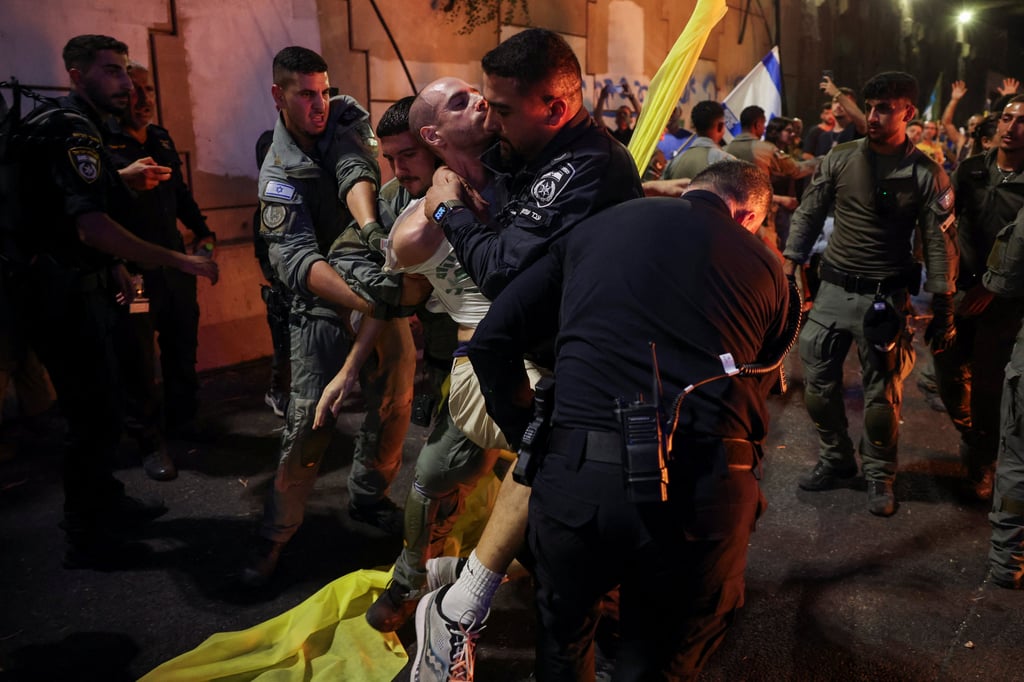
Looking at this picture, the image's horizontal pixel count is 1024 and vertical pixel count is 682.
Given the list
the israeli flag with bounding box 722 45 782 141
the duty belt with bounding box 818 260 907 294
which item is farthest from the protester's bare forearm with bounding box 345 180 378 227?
the israeli flag with bounding box 722 45 782 141

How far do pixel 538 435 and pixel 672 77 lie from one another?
214 cm

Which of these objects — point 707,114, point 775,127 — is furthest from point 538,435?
point 775,127

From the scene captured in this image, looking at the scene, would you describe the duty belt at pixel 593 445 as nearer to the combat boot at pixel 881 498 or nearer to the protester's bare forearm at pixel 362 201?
the protester's bare forearm at pixel 362 201

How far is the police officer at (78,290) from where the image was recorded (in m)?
3.38

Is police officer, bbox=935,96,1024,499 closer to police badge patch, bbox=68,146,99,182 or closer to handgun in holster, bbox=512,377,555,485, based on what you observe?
handgun in holster, bbox=512,377,555,485

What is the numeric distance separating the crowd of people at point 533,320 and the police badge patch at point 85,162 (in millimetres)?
12

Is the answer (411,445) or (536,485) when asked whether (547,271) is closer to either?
(536,485)

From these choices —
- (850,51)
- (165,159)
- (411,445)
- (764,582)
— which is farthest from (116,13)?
(850,51)

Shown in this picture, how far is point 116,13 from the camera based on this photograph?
5.73 metres

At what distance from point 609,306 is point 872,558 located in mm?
2648

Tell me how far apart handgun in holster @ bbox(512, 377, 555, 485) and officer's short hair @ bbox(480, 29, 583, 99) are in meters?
0.78

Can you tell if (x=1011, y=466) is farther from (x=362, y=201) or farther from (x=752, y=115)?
(x=752, y=115)

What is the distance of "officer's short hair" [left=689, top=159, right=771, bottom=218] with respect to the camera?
2.15 m

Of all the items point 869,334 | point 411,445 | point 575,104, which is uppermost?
point 575,104
